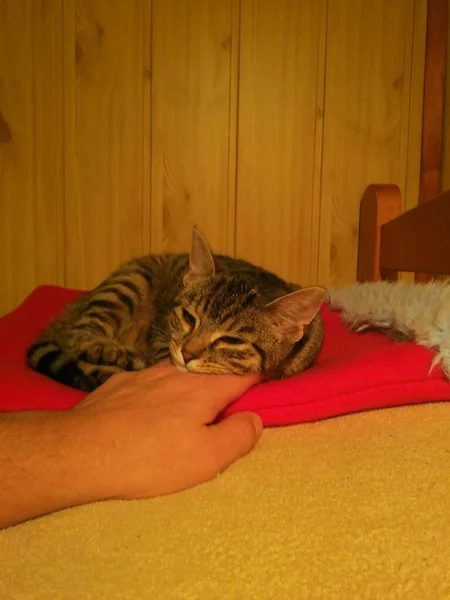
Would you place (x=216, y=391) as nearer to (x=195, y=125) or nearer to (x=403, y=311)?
(x=403, y=311)

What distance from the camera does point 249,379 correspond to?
3.31 feet

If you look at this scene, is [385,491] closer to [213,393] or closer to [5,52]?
[213,393]

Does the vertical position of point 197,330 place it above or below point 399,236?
below

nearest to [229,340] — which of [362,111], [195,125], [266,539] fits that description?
[266,539]

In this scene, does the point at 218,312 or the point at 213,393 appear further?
the point at 218,312

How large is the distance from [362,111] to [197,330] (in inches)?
80.9

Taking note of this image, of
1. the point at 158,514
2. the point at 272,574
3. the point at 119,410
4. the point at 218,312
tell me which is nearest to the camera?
the point at 272,574

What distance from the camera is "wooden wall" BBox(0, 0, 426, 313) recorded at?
7.90 ft

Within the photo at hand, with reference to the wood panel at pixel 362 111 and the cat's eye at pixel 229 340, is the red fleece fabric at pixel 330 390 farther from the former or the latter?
the wood panel at pixel 362 111

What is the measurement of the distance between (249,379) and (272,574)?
1.76 feet

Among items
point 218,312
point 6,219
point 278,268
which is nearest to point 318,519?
point 218,312

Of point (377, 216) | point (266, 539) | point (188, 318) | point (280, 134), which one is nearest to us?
point (266, 539)

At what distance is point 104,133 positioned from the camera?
247cm

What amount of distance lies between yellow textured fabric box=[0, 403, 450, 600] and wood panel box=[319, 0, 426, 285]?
2.10 metres
